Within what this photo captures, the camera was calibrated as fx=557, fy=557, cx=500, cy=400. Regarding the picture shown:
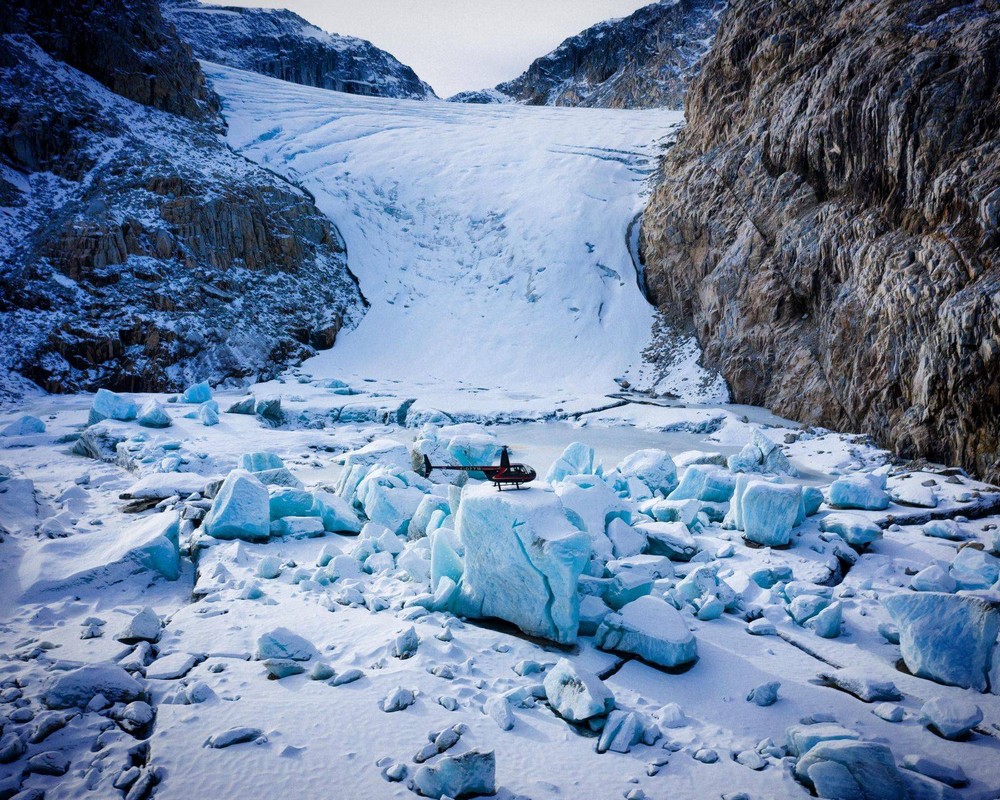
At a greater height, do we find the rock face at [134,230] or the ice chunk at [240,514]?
the rock face at [134,230]

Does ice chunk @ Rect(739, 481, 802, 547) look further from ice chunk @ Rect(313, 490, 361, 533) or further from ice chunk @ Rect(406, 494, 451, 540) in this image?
ice chunk @ Rect(313, 490, 361, 533)

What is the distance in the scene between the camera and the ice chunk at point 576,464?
998cm

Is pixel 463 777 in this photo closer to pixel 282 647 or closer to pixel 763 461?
pixel 282 647

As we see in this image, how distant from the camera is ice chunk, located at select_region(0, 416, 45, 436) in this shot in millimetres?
12820

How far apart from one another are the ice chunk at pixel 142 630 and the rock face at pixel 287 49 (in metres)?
56.4

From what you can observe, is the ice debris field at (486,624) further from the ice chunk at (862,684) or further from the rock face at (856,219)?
the rock face at (856,219)

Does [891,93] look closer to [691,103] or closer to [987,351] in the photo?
[987,351]

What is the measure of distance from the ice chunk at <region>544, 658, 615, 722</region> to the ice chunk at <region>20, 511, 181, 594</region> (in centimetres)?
474

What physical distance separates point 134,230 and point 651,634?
24.2m

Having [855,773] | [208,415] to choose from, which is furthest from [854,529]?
[208,415]

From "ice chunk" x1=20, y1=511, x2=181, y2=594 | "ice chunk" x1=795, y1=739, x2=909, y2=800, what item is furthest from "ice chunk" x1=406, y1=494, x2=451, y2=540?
"ice chunk" x1=795, y1=739, x2=909, y2=800

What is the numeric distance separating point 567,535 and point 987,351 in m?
8.94

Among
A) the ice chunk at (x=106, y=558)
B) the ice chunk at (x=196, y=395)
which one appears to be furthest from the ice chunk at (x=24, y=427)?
the ice chunk at (x=106, y=558)

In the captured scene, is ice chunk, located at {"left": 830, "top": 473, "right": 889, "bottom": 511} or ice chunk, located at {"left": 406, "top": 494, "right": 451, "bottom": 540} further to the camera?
ice chunk, located at {"left": 830, "top": 473, "right": 889, "bottom": 511}
